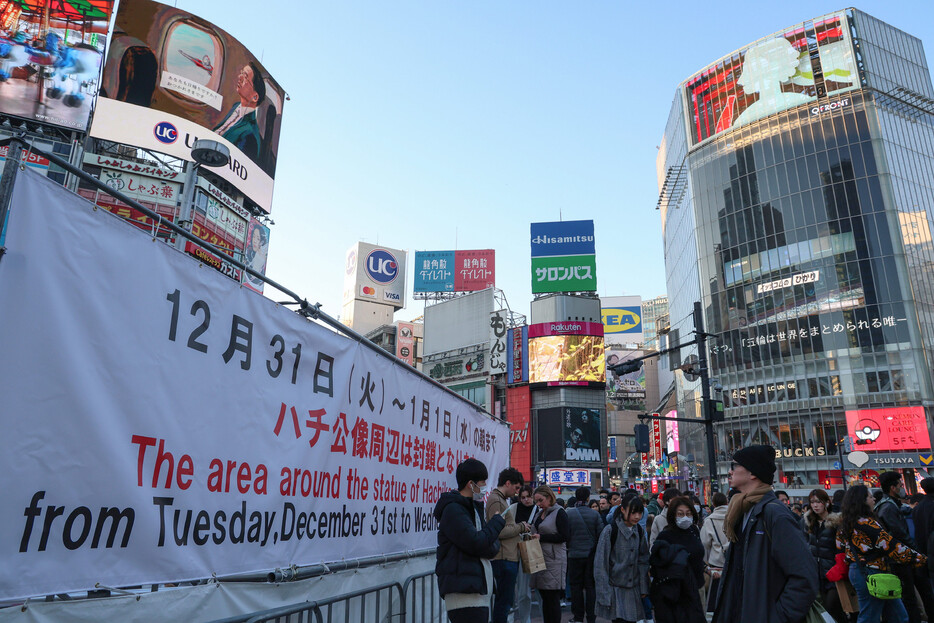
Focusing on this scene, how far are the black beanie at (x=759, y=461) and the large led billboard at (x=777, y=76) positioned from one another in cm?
6639

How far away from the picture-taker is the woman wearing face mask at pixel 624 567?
7.34m

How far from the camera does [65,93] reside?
36844 mm

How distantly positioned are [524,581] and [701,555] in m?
3.32

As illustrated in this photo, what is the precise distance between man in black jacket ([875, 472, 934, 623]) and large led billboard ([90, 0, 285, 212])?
139 ft

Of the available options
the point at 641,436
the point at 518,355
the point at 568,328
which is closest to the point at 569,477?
the point at 518,355

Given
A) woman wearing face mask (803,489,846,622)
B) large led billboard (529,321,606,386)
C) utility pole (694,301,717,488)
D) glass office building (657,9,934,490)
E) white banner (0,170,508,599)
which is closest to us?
white banner (0,170,508,599)

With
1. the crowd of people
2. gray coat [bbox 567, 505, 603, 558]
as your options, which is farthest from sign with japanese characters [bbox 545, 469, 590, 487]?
gray coat [bbox 567, 505, 603, 558]

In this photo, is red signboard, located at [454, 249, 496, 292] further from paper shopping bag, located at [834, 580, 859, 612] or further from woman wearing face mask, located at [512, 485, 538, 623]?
paper shopping bag, located at [834, 580, 859, 612]

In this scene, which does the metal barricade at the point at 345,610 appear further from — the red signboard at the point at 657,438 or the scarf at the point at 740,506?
the red signboard at the point at 657,438

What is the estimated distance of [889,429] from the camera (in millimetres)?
49969

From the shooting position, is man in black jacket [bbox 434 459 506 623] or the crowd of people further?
man in black jacket [bbox 434 459 506 623]

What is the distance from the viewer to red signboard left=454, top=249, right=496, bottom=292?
261 feet

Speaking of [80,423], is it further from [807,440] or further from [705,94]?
[705,94]

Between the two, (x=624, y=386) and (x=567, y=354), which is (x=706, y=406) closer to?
(x=567, y=354)
